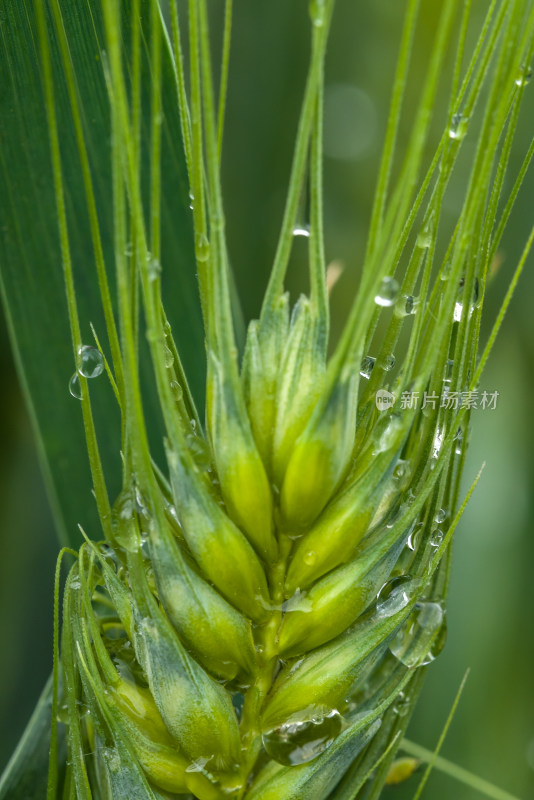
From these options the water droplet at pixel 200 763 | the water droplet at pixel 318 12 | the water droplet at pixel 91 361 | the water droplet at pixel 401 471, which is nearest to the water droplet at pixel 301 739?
the water droplet at pixel 200 763

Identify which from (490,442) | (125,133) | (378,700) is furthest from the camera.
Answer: (490,442)

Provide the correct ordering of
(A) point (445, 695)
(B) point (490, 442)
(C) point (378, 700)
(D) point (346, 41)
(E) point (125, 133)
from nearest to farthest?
1. (E) point (125, 133)
2. (C) point (378, 700)
3. (A) point (445, 695)
4. (B) point (490, 442)
5. (D) point (346, 41)

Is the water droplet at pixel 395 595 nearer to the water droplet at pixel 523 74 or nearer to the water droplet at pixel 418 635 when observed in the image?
the water droplet at pixel 418 635

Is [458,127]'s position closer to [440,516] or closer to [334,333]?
[440,516]

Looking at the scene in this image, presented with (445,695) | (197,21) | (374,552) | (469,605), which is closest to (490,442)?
(469,605)

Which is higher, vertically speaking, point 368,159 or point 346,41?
point 346,41

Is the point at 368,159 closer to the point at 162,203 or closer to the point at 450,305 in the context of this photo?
the point at 162,203
